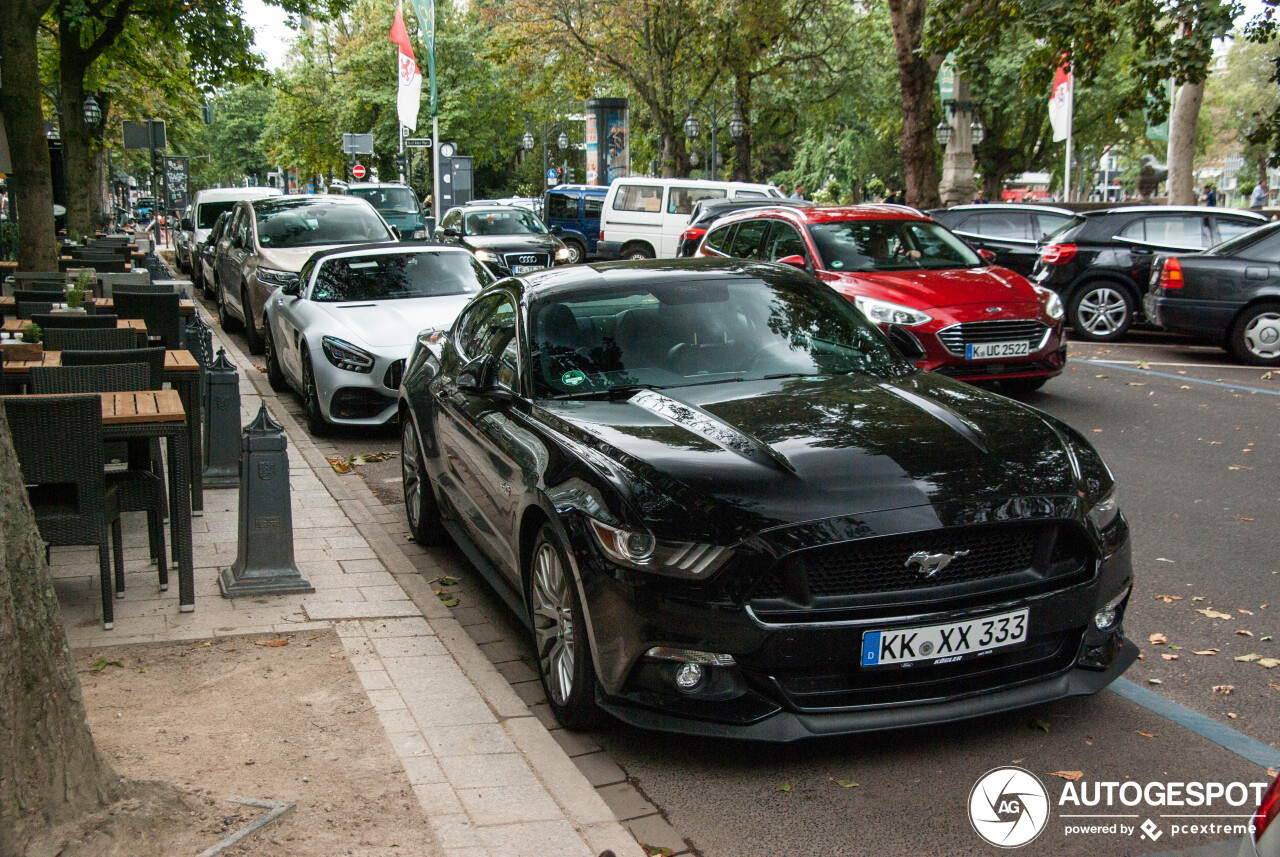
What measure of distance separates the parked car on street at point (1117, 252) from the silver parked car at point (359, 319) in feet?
25.8

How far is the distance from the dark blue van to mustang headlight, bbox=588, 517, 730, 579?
2958 centimetres

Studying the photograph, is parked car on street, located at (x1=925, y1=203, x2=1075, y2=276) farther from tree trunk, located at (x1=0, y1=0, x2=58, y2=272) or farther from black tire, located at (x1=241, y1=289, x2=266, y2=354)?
tree trunk, located at (x1=0, y1=0, x2=58, y2=272)

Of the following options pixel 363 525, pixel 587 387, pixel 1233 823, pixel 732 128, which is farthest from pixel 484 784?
pixel 732 128

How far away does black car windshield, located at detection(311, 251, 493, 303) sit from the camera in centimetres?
1113

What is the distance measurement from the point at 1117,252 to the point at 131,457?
41.8ft

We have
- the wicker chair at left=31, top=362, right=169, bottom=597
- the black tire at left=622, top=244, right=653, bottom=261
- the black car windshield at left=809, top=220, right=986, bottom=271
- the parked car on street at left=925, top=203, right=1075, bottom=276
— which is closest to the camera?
the wicker chair at left=31, top=362, right=169, bottom=597

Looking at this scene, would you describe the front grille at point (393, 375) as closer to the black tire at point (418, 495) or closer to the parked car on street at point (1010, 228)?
the black tire at point (418, 495)

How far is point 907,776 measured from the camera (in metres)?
4.04

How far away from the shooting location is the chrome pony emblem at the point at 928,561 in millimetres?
3895

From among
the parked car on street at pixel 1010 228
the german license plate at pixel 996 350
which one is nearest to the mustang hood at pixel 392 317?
the german license plate at pixel 996 350

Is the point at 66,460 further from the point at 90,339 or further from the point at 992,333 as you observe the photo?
the point at 992,333

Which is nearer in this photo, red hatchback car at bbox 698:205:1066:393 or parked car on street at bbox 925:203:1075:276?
red hatchback car at bbox 698:205:1066:393

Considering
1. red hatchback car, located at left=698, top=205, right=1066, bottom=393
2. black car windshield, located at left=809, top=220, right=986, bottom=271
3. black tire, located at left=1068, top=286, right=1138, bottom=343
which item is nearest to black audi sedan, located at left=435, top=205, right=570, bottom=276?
black tire, located at left=1068, top=286, right=1138, bottom=343

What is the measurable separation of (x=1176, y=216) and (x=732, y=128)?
27589mm
